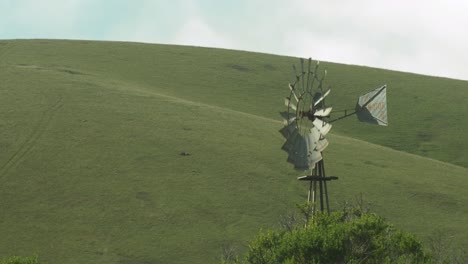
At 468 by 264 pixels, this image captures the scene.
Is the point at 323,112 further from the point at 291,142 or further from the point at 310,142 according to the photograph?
the point at 291,142

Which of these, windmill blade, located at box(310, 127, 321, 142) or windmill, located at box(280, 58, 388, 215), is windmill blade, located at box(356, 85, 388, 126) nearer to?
windmill, located at box(280, 58, 388, 215)

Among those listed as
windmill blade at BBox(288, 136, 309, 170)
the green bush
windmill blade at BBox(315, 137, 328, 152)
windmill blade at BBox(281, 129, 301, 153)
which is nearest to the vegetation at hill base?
the green bush

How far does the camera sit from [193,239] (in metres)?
62.8

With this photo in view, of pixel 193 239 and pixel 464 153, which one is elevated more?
pixel 464 153

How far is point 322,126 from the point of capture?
128 feet

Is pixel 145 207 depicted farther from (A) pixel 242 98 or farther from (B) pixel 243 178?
(A) pixel 242 98

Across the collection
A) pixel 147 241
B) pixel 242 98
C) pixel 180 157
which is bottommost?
pixel 147 241

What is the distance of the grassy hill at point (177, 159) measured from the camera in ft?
210

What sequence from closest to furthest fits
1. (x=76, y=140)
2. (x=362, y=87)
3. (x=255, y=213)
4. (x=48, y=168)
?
(x=255, y=213), (x=48, y=168), (x=76, y=140), (x=362, y=87)

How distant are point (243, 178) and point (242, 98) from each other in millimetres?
34657

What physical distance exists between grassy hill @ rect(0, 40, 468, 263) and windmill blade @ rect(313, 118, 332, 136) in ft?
72.4

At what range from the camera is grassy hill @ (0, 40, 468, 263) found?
2522 inches

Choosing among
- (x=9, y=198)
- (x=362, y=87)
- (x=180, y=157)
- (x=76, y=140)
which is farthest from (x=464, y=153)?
(x=9, y=198)

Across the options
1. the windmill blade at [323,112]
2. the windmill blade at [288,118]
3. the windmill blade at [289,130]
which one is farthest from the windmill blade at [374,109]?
the windmill blade at [289,130]
